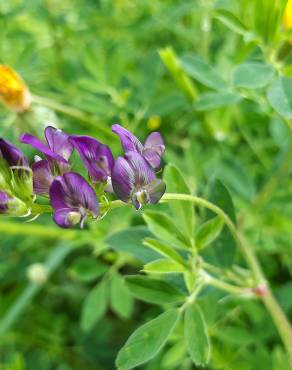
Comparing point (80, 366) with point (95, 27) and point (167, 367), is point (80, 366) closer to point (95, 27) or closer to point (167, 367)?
point (167, 367)

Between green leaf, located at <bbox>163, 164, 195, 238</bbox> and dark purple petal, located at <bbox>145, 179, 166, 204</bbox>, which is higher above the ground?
dark purple petal, located at <bbox>145, 179, 166, 204</bbox>

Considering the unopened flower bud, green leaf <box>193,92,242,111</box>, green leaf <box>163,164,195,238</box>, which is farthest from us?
the unopened flower bud

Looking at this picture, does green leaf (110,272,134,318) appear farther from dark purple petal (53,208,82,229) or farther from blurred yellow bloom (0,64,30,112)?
dark purple petal (53,208,82,229)

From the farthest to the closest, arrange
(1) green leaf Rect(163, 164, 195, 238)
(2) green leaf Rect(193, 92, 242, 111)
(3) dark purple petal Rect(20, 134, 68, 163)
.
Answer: (2) green leaf Rect(193, 92, 242, 111)
(1) green leaf Rect(163, 164, 195, 238)
(3) dark purple petal Rect(20, 134, 68, 163)

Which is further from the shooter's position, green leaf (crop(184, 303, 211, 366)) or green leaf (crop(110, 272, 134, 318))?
green leaf (crop(110, 272, 134, 318))

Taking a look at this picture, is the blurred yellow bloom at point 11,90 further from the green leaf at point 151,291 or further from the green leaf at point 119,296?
the green leaf at point 151,291

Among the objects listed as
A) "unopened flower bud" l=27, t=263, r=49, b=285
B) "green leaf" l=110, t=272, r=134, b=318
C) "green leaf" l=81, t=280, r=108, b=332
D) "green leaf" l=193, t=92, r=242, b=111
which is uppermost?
"green leaf" l=193, t=92, r=242, b=111

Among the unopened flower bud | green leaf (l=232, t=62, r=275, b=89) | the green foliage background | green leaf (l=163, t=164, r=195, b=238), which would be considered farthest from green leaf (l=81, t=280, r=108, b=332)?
green leaf (l=232, t=62, r=275, b=89)
